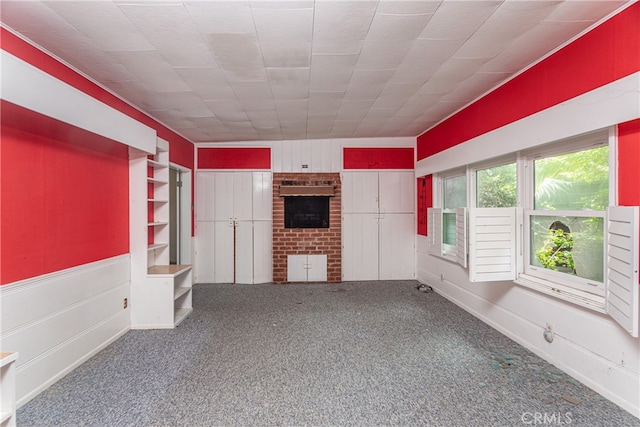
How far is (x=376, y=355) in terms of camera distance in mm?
2715

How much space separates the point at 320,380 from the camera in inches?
91.4

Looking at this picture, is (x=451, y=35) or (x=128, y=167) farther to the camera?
(x=128, y=167)

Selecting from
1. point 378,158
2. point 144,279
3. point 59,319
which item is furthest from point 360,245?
point 59,319

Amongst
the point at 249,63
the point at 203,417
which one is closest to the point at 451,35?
the point at 249,63

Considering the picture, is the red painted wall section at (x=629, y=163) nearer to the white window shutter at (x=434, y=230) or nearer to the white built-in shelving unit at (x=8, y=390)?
the white window shutter at (x=434, y=230)

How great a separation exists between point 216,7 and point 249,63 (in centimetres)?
72

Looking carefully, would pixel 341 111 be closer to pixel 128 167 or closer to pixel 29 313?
pixel 128 167

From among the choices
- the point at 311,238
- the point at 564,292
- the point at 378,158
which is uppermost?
the point at 378,158

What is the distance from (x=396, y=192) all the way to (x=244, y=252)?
320cm

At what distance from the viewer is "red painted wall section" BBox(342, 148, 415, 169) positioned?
220 inches

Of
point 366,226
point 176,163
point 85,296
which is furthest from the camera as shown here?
point 366,226

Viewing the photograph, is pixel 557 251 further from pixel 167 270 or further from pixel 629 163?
pixel 167 270

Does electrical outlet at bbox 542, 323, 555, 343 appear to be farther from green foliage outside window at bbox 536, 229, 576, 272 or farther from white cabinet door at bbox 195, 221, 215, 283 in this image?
white cabinet door at bbox 195, 221, 215, 283

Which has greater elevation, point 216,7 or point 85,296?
point 216,7
